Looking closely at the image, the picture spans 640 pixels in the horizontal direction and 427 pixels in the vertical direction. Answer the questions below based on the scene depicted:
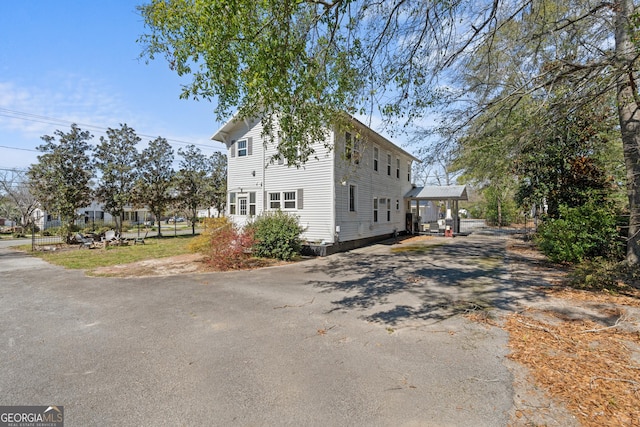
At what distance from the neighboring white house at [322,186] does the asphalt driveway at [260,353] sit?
6399 millimetres

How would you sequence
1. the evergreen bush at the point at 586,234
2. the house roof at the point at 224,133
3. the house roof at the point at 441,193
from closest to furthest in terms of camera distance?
the evergreen bush at the point at 586,234, the house roof at the point at 224,133, the house roof at the point at 441,193

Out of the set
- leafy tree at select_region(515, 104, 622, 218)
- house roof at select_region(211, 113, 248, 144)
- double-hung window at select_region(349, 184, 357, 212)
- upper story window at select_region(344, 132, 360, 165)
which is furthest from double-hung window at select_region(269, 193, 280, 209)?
leafy tree at select_region(515, 104, 622, 218)

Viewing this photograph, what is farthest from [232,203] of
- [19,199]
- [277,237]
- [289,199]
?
[19,199]

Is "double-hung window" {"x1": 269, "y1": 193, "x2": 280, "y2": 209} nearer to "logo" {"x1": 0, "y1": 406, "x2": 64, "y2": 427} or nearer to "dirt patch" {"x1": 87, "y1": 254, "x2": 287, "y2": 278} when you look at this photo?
"dirt patch" {"x1": 87, "y1": 254, "x2": 287, "y2": 278}

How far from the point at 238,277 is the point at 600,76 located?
32.1 ft

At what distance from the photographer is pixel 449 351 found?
3816mm

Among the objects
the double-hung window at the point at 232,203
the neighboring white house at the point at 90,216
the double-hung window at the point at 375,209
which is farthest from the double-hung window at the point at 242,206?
the neighboring white house at the point at 90,216

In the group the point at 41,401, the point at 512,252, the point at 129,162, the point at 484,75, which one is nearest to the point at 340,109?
the point at 484,75

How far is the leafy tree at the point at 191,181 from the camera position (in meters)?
22.7

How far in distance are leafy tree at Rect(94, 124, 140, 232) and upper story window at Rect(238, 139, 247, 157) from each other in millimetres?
9841

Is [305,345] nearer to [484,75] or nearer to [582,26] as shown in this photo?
[484,75]

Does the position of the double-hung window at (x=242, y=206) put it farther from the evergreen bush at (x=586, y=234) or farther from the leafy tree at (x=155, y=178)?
the evergreen bush at (x=586, y=234)

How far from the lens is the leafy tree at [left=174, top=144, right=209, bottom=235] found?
22672 mm

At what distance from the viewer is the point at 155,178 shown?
21.6 metres
